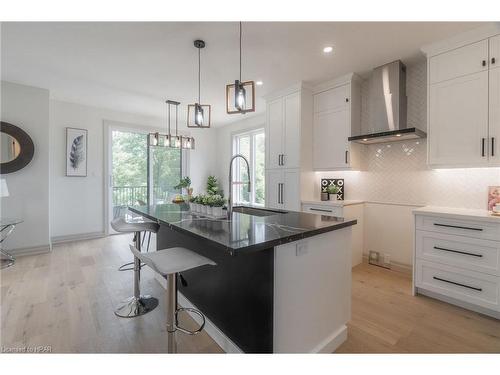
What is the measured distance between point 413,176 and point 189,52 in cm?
320

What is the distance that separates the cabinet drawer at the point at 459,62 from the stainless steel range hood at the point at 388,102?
373mm

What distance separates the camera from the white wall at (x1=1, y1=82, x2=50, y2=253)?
12.0ft

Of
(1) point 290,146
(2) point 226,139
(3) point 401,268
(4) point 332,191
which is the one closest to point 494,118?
(4) point 332,191

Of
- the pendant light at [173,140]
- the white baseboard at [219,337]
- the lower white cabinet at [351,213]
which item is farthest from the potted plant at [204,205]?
the pendant light at [173,140]

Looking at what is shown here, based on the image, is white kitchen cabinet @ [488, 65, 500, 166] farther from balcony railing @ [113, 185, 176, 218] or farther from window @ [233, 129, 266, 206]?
balcony railing @ [113, 185, 176, 218]

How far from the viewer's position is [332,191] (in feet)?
11.8

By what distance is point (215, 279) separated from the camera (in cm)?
188

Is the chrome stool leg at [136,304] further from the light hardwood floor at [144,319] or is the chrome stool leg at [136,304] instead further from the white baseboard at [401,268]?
the white baseboard at [401,268]

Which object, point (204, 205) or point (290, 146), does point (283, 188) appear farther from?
point (204, 205)

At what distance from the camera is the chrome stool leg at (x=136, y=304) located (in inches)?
85.7

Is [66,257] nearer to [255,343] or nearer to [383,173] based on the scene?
[255,343]

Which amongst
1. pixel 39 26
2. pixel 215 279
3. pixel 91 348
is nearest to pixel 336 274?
pixel 215 279

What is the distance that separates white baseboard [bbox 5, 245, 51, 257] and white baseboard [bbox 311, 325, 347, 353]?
4515 mm
